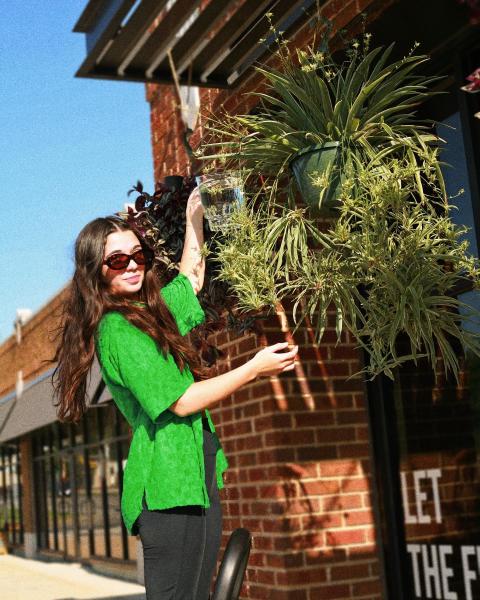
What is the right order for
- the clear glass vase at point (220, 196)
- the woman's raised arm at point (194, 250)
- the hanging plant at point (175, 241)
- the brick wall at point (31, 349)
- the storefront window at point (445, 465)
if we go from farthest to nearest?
the brick wall at point (31, 349), the storefront window at point (445, 465), the hanging plant at point (175, 241), the woman's raised arm at point (194, 250), the clear glass vase at point (220, 196)

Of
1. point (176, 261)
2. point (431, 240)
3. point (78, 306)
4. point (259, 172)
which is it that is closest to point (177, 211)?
point (176, 261)

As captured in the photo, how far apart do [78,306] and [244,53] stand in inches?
117

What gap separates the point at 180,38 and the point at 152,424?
3309 millimetres

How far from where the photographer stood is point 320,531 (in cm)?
532

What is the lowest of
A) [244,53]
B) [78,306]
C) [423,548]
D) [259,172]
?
[423,548]

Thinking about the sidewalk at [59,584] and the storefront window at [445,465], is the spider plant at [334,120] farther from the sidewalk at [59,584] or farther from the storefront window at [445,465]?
the sidewalk at [59,584]

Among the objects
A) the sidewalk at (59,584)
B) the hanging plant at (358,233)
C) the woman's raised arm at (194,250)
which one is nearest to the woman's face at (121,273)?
the hanging plant at (358,233)

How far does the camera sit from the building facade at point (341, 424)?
4.60 m

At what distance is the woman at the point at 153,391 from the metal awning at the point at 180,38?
7.84ft

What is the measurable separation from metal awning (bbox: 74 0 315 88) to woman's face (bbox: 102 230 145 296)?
2298mm

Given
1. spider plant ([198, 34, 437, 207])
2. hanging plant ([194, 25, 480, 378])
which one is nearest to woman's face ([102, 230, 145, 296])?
hanging plant ([194, 25, 480, 378])

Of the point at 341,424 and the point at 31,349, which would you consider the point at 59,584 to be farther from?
the point at 341,424

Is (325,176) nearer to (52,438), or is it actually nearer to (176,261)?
(176,261)

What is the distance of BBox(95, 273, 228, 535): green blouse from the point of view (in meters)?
2.75
